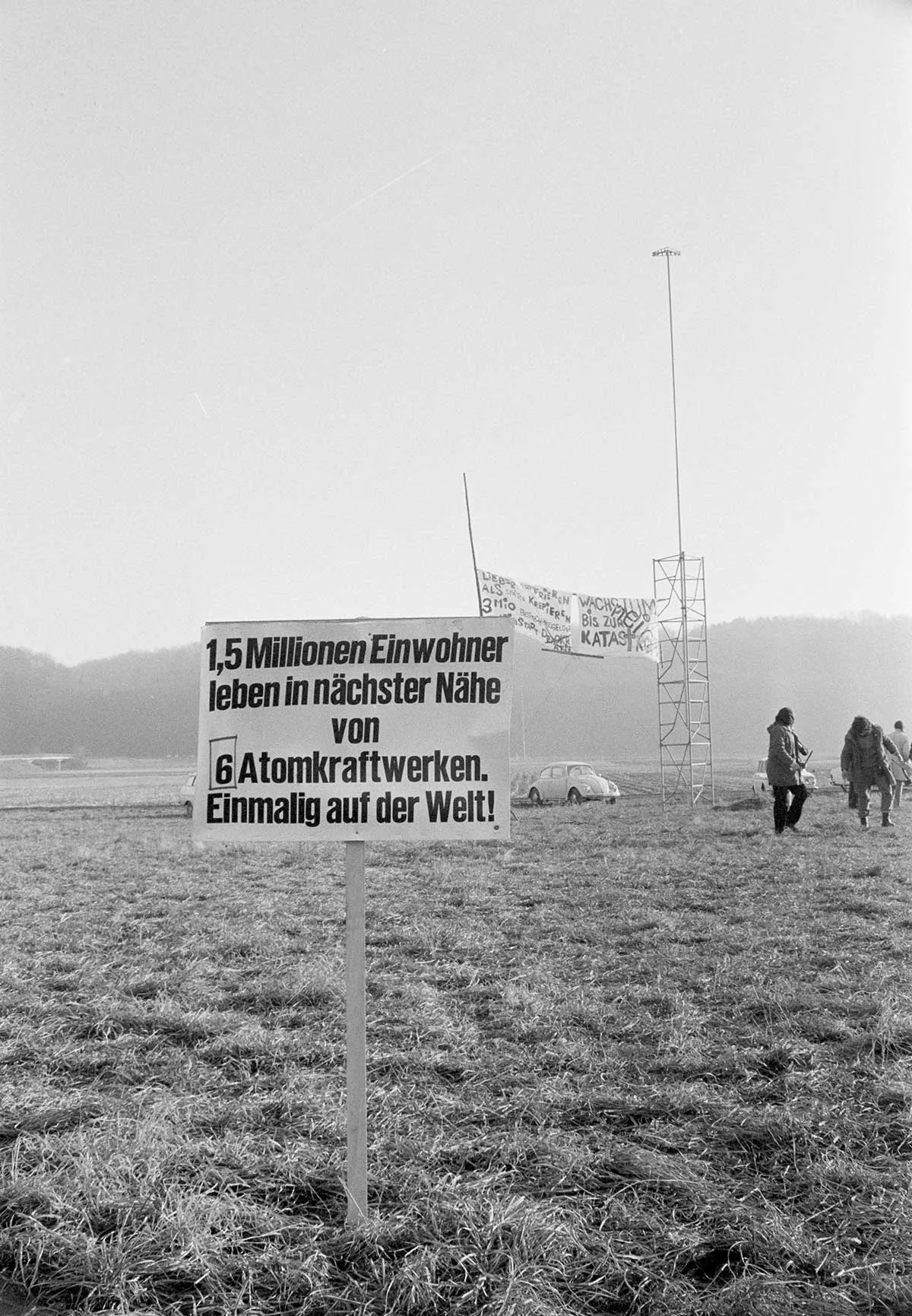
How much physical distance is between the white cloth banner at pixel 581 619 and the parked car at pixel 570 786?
19.6 feet

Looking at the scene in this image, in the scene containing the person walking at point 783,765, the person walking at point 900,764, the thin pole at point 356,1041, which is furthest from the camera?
the person walking at point 900,764

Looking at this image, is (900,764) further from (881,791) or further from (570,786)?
(570,786)

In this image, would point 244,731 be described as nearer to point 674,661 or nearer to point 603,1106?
point 603,1106

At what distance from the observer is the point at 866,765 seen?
45.8 feet

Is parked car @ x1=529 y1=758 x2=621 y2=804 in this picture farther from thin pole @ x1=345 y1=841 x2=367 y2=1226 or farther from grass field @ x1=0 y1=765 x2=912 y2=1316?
thin pole @ x1=345 y1=841 x2=367 y2=1226

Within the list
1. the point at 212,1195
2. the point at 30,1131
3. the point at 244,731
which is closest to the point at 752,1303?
the point at 212,1195

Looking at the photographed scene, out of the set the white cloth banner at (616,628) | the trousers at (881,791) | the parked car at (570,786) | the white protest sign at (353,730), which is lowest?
the parked car at (570,786)

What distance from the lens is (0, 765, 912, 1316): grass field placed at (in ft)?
8.47

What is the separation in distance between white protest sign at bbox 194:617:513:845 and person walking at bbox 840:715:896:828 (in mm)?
12145

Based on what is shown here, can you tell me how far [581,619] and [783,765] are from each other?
265 inches

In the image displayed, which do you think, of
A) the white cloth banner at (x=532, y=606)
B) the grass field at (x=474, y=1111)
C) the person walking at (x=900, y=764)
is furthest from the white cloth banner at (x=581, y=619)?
the grass field at (x=474, y=1111)

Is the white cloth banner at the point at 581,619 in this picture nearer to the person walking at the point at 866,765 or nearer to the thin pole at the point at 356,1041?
the person walking at the point at 866,765

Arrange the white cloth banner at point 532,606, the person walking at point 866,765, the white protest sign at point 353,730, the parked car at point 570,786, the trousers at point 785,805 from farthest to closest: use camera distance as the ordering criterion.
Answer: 1. the parked car at point 570,786
2. the white cloth banner at point 532,606
3. the person walking at point 866,765
4. the trousers at point 785,805
5. the white protest sign at point 353,730

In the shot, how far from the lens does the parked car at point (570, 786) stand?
2497 centimetres
